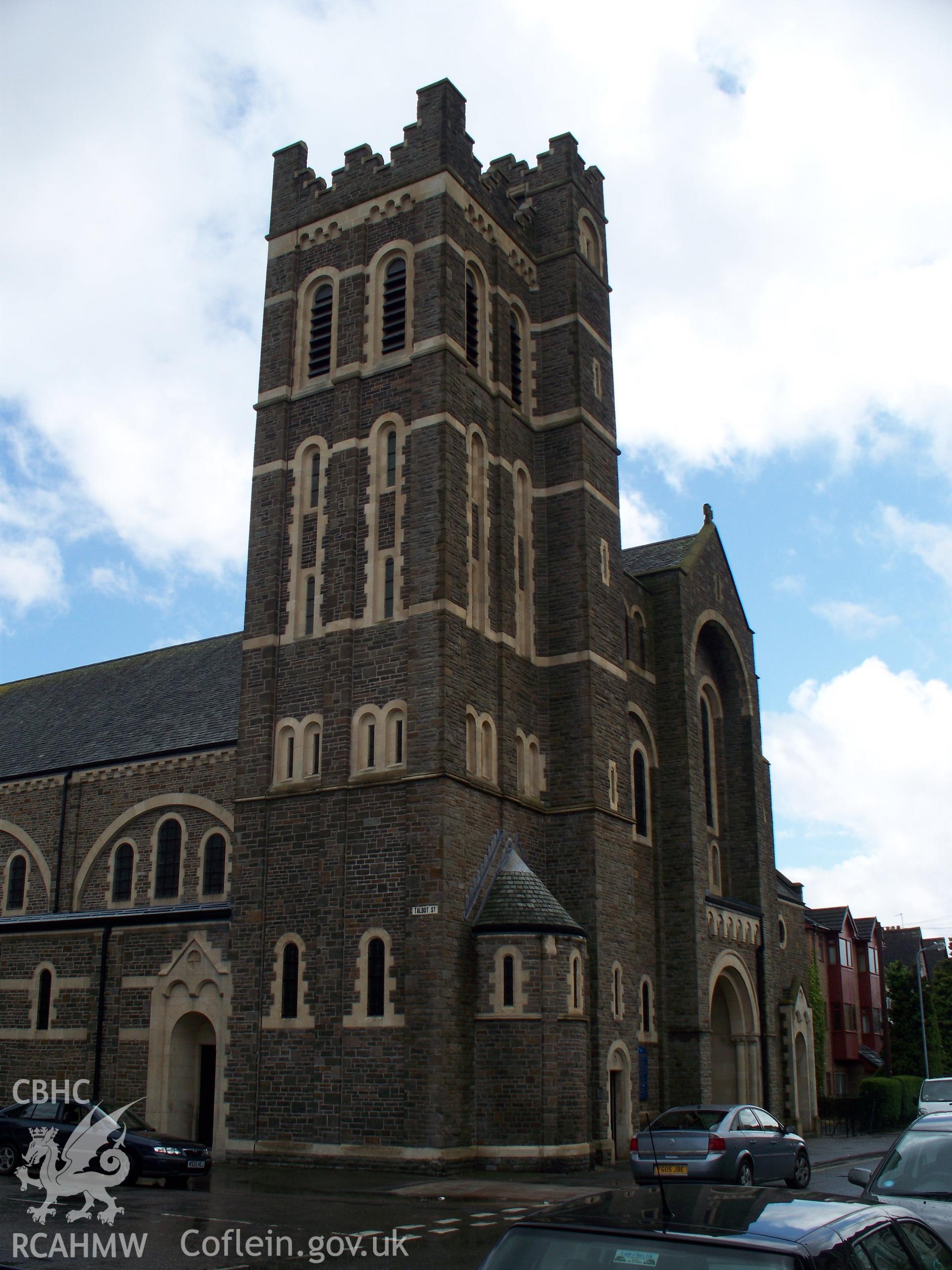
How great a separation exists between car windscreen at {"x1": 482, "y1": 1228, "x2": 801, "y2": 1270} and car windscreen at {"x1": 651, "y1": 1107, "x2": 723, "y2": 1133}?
1568 cm

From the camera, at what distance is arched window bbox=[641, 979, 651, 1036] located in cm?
3048

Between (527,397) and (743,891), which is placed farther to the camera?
(743,891)

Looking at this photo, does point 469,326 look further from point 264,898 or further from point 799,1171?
point 799,1171

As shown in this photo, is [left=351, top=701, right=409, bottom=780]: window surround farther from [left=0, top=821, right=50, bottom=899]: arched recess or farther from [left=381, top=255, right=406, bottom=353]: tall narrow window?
[left=0, top=821, right=50, bottom=899]: arched recess

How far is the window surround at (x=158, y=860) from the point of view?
32.3 m

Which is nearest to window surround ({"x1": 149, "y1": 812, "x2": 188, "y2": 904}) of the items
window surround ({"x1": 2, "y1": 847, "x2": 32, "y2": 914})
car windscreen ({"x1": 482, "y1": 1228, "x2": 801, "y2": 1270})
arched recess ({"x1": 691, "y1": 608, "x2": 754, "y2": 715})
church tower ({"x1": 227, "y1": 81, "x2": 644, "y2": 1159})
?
window surround ({"x1": 2, "y1": 847, "x2": 32, "y2": 914})

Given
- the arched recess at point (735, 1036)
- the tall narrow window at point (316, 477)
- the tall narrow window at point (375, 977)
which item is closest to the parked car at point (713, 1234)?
the tall narrow window at point (375, 977)

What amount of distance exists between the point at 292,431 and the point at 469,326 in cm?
529

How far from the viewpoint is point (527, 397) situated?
32.5 m

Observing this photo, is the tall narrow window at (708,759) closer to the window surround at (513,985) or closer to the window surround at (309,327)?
the window surround at (513,985)

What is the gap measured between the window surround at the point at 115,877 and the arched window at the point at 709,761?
1720 cm

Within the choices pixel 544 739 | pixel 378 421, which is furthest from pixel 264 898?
pixel 378 421

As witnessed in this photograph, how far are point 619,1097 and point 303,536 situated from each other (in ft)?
50.4

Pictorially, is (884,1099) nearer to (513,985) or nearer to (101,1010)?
(513,985)
